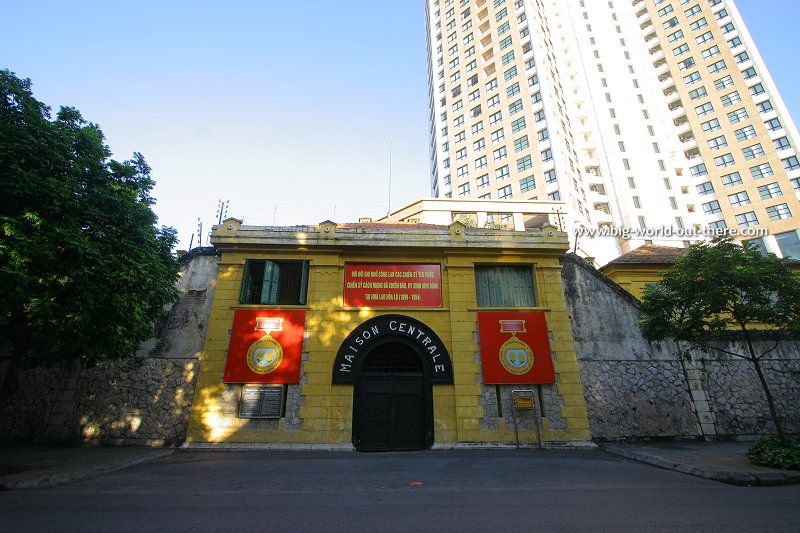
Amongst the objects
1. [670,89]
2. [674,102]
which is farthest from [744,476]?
[670,89]

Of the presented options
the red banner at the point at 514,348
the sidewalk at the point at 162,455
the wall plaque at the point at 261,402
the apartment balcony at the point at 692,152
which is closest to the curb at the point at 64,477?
the sidewalk at the point at 162,455

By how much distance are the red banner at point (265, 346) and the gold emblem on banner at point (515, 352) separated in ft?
24.6

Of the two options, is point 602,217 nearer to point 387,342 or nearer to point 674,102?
point 674,102

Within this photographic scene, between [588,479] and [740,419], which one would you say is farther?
[740,419]

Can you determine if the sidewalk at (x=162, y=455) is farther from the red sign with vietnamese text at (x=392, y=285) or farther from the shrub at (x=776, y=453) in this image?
the red sign with vietnamese text at (x=392, y=285)

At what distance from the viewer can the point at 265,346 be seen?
554 inches

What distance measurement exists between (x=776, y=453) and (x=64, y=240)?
18.3 m

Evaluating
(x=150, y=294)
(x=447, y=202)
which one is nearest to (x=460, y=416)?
(x=150, y=294)

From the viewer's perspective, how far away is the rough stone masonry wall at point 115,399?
13.3 meters

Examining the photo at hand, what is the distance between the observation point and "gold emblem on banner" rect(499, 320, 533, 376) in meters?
14.2

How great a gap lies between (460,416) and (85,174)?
1366 cm

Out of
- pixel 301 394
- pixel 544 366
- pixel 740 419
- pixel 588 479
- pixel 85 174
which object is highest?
pixel 85 174

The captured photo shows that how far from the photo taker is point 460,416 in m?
13.6

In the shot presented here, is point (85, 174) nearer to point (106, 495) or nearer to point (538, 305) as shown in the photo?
point (106, 495)
